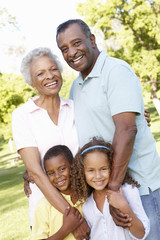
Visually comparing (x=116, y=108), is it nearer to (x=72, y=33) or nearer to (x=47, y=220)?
(x=72, y=33)

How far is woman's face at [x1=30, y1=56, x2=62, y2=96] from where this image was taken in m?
2.83

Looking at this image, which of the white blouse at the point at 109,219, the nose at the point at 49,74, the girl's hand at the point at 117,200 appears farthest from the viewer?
the nose at the point at 49,74

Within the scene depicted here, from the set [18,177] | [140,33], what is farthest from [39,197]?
[140,33]

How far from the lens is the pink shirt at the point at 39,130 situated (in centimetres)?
272

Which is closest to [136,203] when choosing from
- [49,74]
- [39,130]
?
[39,130]

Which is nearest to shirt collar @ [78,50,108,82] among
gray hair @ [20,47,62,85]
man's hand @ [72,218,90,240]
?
gray hair @ [20,47,62,85]

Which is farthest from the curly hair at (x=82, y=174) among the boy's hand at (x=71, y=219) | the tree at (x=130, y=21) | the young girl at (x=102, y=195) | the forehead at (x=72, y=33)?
the tree at (x=130, y=21)

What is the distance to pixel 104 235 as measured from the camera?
254 cm

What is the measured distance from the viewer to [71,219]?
2.53 meters

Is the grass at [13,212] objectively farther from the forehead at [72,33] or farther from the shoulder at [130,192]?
the forehead at [72,33]

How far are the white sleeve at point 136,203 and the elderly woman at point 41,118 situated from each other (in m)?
0.64


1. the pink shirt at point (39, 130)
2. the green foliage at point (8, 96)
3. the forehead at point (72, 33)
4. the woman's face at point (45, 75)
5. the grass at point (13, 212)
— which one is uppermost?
the forehead at point (72, 33)

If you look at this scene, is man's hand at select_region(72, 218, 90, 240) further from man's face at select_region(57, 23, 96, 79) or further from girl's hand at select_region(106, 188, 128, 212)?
man's face at select_region(57, 23, 96, 79)

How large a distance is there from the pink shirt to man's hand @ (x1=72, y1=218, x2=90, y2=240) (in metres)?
0.45
